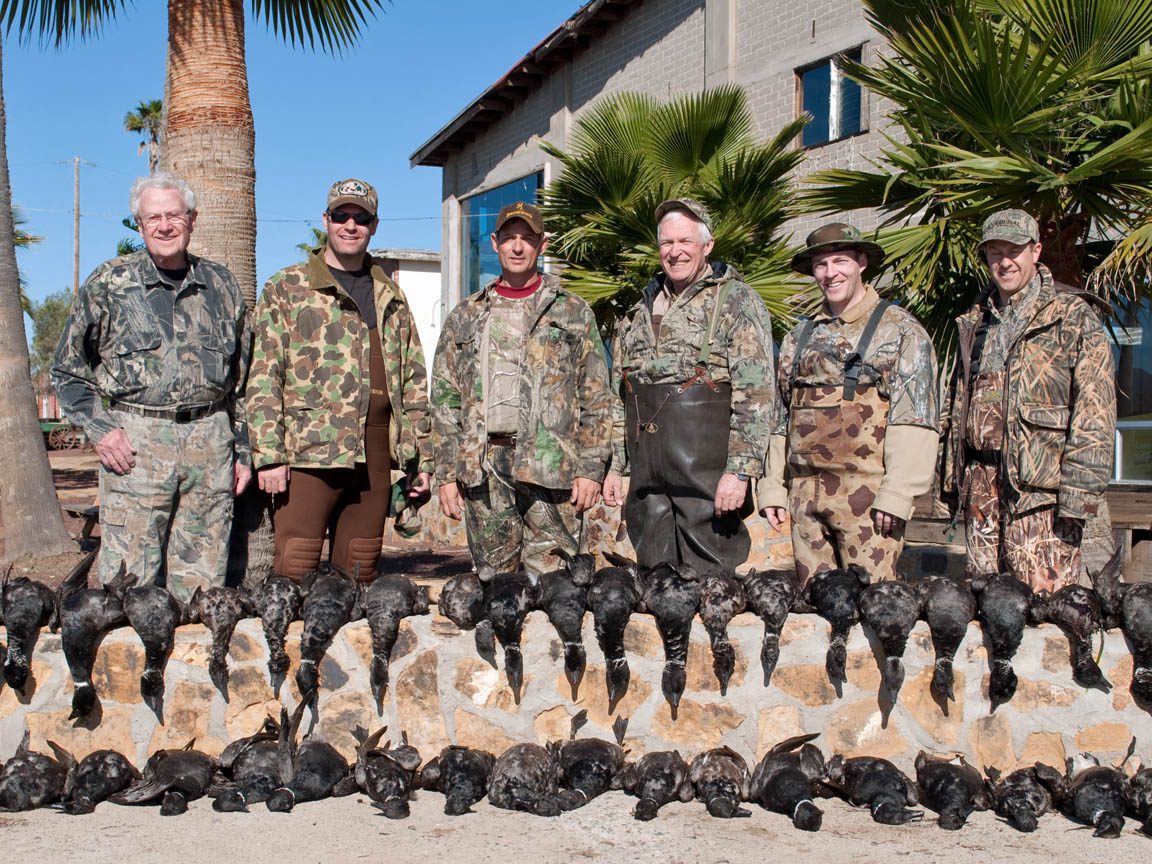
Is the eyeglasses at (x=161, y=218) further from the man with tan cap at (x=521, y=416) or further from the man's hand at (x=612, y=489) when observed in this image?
the man's hand at (x=612, y=489)

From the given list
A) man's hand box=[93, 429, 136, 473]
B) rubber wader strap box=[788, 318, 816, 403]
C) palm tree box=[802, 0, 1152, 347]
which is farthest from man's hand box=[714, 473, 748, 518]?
palm tree box=[802, 0, 1152, 347]

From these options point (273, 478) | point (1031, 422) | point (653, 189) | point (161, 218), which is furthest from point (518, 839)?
point (653, 189)

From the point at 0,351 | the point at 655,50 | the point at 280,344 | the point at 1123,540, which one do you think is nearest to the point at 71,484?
the point at 0,351

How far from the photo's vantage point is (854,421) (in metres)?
4.27

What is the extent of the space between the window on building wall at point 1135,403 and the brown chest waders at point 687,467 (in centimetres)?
652

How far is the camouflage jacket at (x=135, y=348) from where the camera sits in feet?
14.1

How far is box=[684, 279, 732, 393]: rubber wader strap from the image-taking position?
441 centimetres

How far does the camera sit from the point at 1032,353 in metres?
4.34

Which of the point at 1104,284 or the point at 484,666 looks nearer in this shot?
the point at 484,666

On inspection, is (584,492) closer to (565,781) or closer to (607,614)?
(607,614)

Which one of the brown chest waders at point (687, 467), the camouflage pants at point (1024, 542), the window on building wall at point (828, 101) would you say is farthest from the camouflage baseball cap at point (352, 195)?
the window on building wall at point (828, 101)

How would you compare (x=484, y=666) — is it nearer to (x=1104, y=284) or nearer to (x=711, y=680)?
(x=711, y=680)

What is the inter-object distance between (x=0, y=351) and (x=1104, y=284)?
802cm

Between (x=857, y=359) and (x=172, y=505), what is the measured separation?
2849 millimetres
